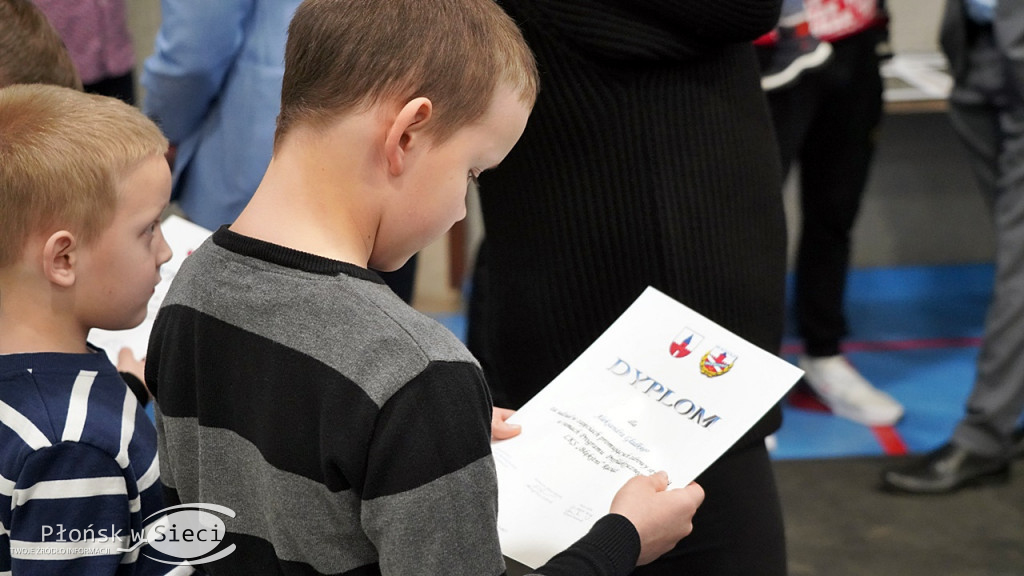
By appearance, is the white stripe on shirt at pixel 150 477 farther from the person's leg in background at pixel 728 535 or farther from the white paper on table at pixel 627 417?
the person's leg in background at pixel 728 535

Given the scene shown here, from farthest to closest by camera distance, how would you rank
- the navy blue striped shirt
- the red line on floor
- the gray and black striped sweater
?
the red line on floor
the navy blue striped shirt
the gray and black striped sweater

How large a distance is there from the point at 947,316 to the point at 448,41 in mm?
3430

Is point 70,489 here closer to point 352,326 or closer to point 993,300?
point 352,326

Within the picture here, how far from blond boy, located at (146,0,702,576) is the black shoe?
6.69 ft

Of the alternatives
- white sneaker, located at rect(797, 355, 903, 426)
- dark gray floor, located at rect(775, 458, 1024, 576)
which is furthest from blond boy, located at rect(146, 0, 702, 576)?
white sneaker, located at rect(797, 355, 903, 426)

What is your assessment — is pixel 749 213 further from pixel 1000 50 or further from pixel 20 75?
pixel 1000 50

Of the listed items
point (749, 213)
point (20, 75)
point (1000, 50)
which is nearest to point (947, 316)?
point (1000, 50)

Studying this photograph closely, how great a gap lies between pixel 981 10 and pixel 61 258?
2.28 m

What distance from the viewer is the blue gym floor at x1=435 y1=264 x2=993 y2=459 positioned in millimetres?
2951

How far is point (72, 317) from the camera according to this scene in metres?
1.06

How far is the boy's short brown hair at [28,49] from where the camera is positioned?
1.32 meters

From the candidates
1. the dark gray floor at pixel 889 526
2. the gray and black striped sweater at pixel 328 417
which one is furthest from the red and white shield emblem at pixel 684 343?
the dark gray floor at pixel 889 526

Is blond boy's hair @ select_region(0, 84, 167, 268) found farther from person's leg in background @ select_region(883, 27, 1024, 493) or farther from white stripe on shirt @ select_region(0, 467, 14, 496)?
person's leg in background @ select_region(883, 27, 1024, 493)

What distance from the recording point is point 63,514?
96 cm
